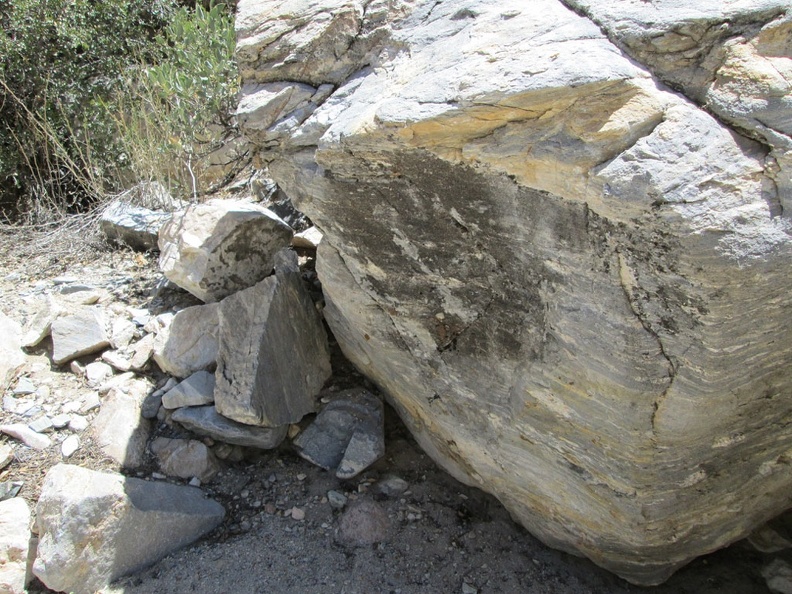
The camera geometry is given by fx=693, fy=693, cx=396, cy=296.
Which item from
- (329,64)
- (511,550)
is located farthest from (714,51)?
(511,550)

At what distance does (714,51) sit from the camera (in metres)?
1.70

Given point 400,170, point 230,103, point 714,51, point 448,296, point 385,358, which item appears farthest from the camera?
point 230,103

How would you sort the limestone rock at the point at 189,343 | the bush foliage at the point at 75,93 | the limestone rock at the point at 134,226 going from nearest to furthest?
1. the limestone rock at the point at 189,343
2. the limestone rock at the point at 134,226
3. the bush foliage at the point at 75,93

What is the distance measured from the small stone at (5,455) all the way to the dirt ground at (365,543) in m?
0.02

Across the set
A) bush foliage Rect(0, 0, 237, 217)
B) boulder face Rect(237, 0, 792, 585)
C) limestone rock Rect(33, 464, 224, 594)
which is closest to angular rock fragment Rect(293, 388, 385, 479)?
boulder face Rect(237, 0, 792, 585)

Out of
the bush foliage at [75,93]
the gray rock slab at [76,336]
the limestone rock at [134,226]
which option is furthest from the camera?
the bush foliage at [75,93]

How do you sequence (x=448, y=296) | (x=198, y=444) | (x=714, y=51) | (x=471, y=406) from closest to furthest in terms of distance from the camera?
1. (x=714, y=51)
2. (x=448, y=296)
3. (x=471, y=406)
4. (x=198, y=444)

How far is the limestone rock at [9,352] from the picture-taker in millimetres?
3168

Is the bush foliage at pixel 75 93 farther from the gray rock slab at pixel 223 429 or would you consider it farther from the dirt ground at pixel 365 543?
the dirt ground at pixel 365 543

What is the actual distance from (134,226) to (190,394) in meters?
1.49

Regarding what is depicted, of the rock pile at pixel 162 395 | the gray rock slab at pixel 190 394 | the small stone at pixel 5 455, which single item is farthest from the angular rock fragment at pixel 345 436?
the small stone at pixel 5 455

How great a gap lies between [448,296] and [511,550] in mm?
1142

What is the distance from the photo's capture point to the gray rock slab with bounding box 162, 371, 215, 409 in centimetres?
299

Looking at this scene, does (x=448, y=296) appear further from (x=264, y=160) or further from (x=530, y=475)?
(x=264, y=160)
